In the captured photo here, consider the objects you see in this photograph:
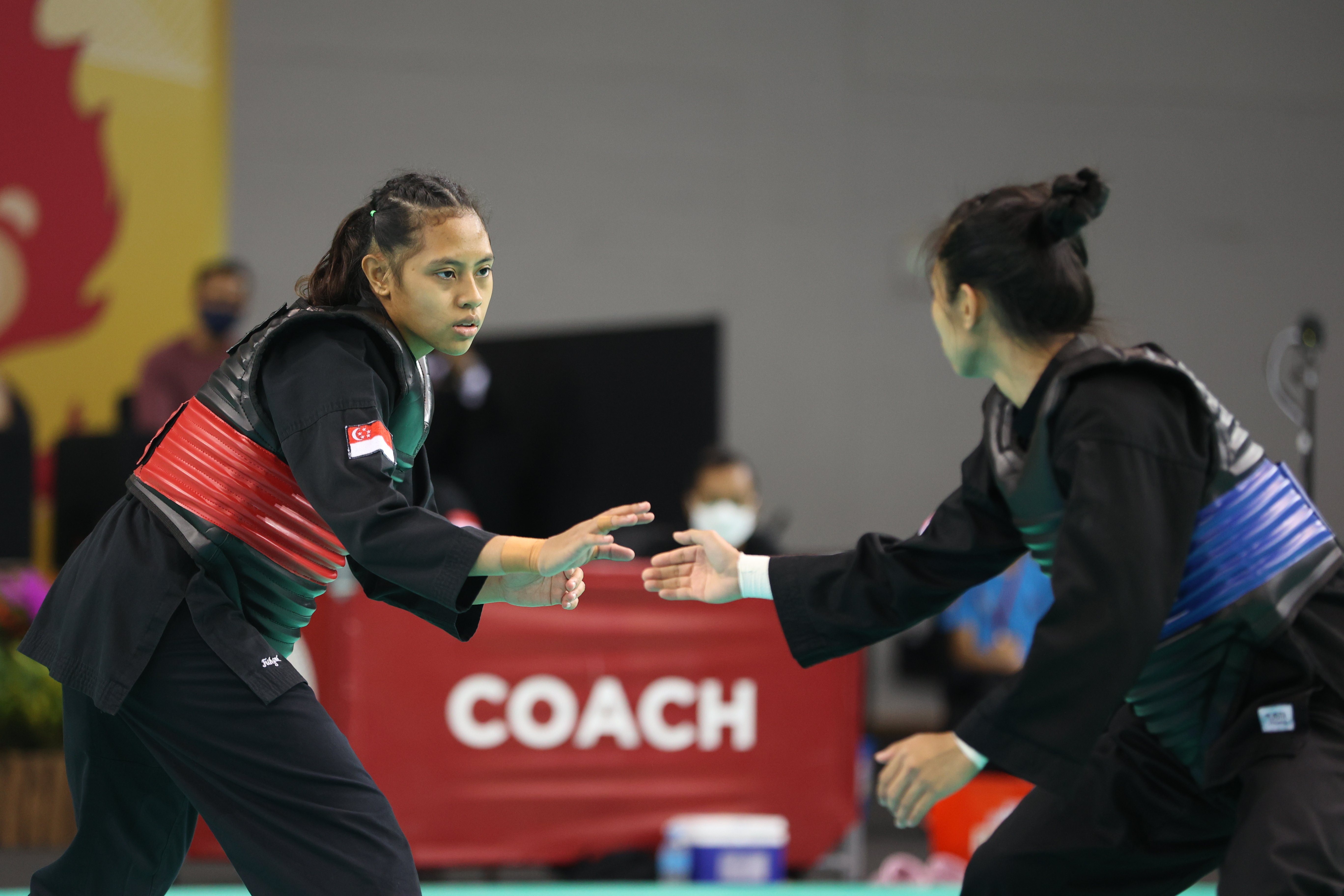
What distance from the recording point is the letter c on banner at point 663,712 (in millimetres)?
4301

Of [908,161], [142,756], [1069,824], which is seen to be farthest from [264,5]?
[1069,824]

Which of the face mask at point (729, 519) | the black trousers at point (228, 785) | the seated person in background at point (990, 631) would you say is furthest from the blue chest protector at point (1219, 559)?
the seated person in background at point (990, 631)

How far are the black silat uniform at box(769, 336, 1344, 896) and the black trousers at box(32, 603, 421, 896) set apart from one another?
773mm

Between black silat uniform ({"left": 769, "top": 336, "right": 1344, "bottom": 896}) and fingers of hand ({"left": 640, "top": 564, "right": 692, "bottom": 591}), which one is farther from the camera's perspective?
fingers of hand ({"left": 640, "top": 564, "right": 692, "bottom": 591})

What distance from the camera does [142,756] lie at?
2.01m

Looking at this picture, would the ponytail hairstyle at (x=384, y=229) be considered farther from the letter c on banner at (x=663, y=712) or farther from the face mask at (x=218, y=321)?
the face mask at (x=218, y=321)

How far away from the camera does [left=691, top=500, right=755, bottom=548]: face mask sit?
5086 millimetres

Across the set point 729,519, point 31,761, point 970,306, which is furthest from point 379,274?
point 31,761

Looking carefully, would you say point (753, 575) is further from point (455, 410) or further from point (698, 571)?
point (455, 410)

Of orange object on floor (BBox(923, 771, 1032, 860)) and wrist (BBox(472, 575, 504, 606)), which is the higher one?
wrist (BBox(472, 575, 504, 606))

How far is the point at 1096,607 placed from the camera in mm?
1738

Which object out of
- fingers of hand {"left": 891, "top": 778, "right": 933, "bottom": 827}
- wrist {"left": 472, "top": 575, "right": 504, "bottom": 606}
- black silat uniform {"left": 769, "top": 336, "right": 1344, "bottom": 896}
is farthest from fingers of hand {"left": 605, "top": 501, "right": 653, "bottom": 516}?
fingers of hand {"left": 891, "top": 778, "right": 933, "bottom": 827}

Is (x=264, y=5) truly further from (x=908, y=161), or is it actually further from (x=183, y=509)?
(x=183, y=509)

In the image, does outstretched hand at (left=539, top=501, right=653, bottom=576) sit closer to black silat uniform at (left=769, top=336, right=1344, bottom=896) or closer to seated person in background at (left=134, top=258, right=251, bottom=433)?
black silat uniform at (left=769, top=336, right=1344, bottom=896)
